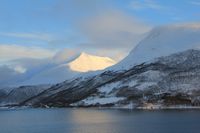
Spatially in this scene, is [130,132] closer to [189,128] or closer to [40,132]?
[189,128]

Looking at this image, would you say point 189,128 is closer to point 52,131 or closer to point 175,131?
point 175,131

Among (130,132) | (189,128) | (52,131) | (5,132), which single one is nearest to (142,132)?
(130,132)

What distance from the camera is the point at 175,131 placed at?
152 meters

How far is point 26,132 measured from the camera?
6575 inches

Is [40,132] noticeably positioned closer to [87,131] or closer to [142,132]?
[87,131]

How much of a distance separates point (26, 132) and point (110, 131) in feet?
96.3

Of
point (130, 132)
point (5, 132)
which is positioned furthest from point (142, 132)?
point (5, 132)

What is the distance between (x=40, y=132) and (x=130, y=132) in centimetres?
3136

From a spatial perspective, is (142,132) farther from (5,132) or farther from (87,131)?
(5,132)

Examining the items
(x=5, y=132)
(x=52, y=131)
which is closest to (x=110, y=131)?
(x=52, y=131)

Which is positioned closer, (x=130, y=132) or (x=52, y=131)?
(x=130, y=132)

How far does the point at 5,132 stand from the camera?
169 m

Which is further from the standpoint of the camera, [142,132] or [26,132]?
[26,132]

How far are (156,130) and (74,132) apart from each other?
26516mm
